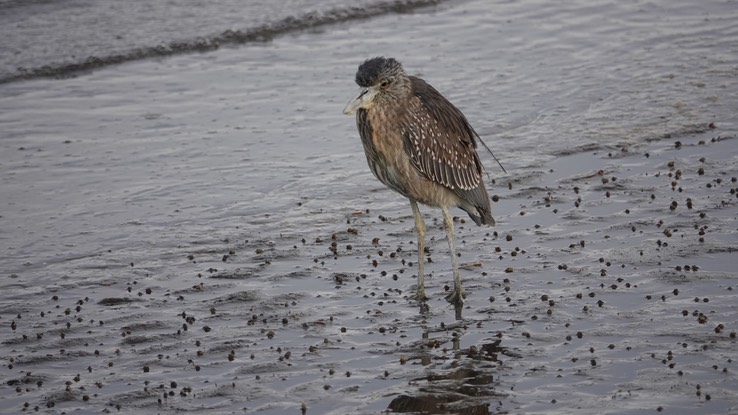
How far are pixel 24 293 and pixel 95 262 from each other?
0.90 metres

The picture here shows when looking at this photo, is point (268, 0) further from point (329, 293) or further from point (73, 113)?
point (329, 293)

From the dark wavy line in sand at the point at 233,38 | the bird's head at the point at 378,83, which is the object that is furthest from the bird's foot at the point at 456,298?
the dark wavy line in sand at the point at 233,38

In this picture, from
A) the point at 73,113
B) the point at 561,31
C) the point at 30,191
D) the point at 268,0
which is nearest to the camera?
the point at 30,191

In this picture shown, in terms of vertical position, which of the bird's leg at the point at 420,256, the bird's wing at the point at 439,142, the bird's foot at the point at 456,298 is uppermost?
the bird's wing at the point at 439,142

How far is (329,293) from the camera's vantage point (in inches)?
419

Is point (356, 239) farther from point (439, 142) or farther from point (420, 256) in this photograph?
point (439, 142)

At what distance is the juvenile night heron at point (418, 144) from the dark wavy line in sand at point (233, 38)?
358 inches

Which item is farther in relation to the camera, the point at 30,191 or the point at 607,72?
the point at 607,72

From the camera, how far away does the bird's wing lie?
10445 mm

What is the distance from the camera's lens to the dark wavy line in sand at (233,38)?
18406 millimetres

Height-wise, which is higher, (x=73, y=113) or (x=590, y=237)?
(x=73, y=113)

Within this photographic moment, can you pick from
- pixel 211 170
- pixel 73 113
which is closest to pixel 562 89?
pixel 211 170

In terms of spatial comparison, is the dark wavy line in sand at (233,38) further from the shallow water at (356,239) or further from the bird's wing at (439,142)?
the bird's wing at (439,142)

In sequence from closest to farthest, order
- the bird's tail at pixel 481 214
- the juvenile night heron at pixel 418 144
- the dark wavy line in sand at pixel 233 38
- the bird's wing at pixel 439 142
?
the juvenile night heron at pixel 418 144
the bird's wing at pixel 439 142
the bird's tail at pixel 481 214
the dark wavy line in sand at pixel 233 38
